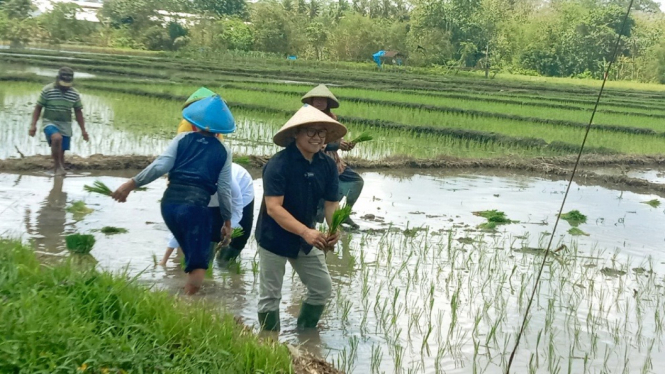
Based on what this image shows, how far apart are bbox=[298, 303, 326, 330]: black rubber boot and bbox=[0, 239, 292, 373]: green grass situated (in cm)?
83

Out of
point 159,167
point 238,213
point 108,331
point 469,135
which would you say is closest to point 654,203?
point 469,135

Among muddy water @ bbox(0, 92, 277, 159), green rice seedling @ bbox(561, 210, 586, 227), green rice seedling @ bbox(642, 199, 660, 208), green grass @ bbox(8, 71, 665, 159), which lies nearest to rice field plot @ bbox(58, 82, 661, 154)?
green grass @ bbox(8, 71, 665, 159)

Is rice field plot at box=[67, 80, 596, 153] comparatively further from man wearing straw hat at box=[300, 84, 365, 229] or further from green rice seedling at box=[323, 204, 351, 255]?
green rice seedling at box=[323, 204, 351, 255]

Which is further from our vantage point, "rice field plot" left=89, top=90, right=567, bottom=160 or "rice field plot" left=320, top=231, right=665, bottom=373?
"rice field plot" left=89, top=90, right=567, bottom=160

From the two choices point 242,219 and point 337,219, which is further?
point 242,219

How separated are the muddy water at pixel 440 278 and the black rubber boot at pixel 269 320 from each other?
0.12m

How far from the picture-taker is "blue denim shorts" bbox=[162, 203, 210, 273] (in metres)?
4.39

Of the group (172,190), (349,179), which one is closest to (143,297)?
(172,190)

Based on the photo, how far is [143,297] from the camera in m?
3.37

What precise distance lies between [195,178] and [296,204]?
2.08 feet

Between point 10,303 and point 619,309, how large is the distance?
3.87m

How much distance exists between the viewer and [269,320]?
4.28 m

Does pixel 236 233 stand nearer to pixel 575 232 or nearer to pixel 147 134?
pixel 575 232

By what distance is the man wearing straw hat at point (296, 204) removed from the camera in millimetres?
4047
